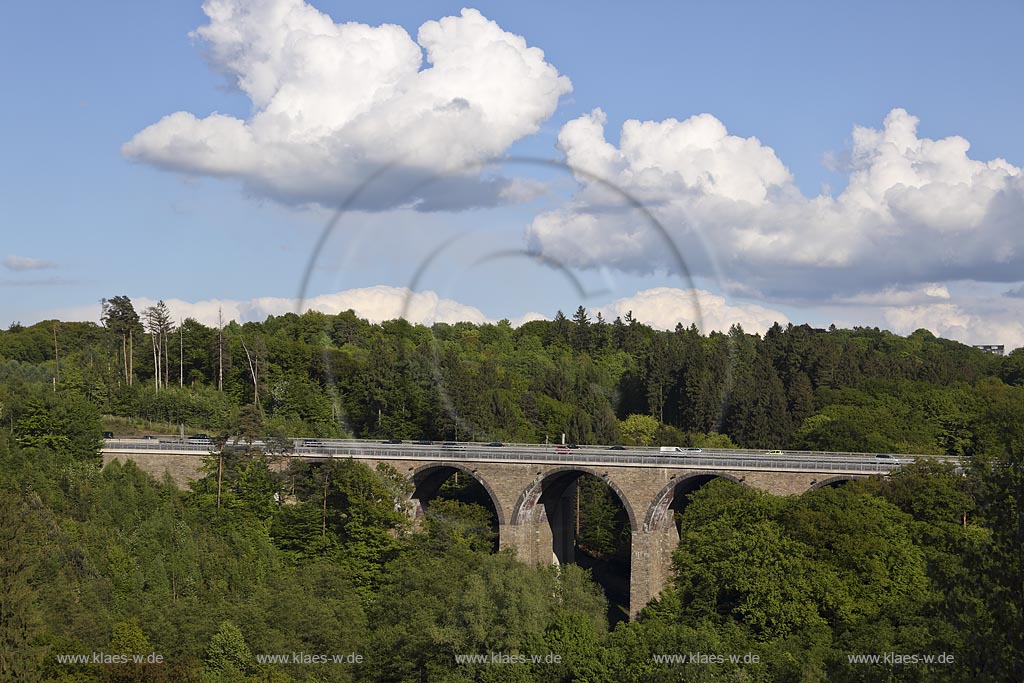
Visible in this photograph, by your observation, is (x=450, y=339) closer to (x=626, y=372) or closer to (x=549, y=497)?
(x=626, y=372)

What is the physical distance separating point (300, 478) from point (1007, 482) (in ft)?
190

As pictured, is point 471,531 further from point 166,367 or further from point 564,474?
point 166,367

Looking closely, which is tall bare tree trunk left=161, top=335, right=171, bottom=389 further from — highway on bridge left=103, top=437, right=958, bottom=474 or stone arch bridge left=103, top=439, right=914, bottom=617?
stone arch bridge left=103, top=439, right=914, bottom=617

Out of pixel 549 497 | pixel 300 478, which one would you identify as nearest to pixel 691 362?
pixel 549 497

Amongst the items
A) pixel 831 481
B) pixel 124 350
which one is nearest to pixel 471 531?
pixel 831 481

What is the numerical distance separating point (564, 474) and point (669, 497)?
27.7 feet

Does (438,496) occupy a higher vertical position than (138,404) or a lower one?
lower

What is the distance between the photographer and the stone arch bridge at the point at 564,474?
2876 inches

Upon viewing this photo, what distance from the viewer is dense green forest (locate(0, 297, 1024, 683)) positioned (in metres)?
48.5

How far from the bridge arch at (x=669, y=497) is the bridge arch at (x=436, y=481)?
1073 centimetres

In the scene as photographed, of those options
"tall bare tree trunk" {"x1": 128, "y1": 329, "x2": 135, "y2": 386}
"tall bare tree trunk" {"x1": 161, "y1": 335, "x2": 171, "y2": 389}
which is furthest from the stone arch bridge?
"tall bare tree trunk" {"x1": 161, "y1": 335, "x2": 171, "y2": 389}

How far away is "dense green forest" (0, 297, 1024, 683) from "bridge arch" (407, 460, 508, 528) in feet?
4.57

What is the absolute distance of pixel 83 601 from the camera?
56.6 meters

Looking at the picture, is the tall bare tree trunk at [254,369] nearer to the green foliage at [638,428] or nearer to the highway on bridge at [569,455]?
the highway on bridge at [569,455]
